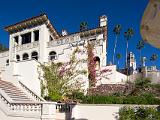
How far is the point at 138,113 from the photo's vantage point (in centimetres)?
1686

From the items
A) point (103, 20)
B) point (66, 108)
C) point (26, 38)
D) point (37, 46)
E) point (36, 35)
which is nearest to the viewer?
point (66, 108)

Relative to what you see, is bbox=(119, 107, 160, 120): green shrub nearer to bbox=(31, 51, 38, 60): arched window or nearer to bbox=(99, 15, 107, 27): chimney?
bbox=(99, 15, 107, 27): chimney

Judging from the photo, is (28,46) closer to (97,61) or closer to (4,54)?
(4,54)

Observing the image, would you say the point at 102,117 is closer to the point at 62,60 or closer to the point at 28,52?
the point at 62,60

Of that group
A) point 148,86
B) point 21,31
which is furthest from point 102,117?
point 21,31

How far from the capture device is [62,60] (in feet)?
89.6

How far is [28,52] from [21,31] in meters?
3.60

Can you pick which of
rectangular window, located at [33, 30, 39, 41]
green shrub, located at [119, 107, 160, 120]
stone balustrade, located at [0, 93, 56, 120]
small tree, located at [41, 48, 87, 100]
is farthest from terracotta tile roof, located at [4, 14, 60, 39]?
green shrub, located at [119, 107, 160, 120]

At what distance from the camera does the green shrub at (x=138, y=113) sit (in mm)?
16312

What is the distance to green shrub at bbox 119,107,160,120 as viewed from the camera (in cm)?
1631

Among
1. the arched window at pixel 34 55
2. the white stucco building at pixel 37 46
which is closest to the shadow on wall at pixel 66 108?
the white stucco building at pixel 37 46

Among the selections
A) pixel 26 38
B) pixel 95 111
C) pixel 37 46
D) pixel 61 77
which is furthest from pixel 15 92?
pixel 26 38

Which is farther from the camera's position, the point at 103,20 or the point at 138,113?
the point at 103,20

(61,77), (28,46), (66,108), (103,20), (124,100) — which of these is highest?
(103,20)
